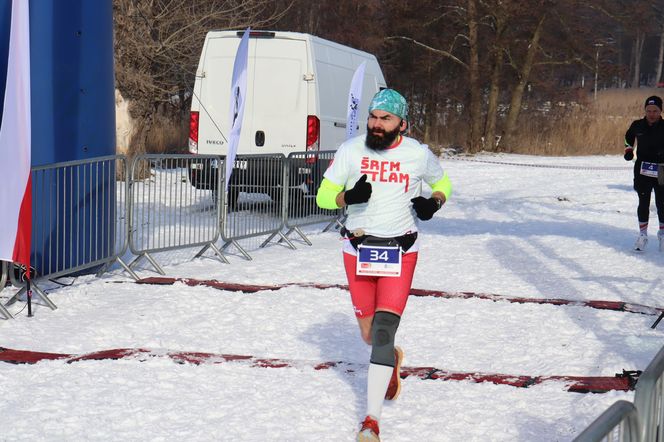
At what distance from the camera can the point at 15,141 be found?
7.93 metres

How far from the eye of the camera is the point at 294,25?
139ft

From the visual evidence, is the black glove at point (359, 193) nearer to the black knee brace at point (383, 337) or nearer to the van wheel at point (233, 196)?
the black knee brace at point (383, 337)

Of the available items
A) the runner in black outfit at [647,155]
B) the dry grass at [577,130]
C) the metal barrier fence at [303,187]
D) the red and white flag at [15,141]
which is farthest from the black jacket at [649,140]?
the dry grass at [577,130]

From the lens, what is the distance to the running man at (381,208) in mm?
5391

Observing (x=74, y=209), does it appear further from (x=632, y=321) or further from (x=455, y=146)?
(x=455, y=146)

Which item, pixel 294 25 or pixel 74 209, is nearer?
pixel 74 209

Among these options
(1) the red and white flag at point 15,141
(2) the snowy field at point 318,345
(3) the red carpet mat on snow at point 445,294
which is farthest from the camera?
(3) the red carpet mat on snow at point 445,294

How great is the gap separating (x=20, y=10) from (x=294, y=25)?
1384 inches

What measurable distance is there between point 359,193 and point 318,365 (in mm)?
1856

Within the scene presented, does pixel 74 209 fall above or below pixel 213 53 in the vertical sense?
below

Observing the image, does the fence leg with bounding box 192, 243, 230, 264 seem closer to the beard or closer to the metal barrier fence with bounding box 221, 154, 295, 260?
the metal barrier fence with bounding box 221, 154, 295, 260

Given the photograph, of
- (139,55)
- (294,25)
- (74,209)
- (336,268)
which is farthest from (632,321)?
(294,25)

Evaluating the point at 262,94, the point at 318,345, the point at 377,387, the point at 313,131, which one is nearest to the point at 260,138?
the point at 262,94

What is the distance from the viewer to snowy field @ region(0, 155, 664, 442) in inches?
217
